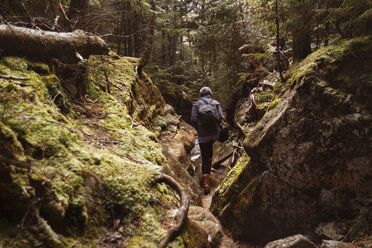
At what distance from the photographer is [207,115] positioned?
7121 mm

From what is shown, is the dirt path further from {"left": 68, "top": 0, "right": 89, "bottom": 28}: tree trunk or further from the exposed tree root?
{"left": 68, "top": 0, "right": 89, "bottom": 28}: tree trunk

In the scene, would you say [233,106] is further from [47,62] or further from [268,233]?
[47,62]

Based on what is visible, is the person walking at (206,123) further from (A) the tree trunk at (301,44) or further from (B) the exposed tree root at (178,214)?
(B) the exposed tree root at (178,214)

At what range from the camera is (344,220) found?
12.6ft

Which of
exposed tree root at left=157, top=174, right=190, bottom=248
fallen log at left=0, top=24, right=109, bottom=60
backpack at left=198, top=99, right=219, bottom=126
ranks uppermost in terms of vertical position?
fallen log at left=0, top=24, right=109, bottom=60

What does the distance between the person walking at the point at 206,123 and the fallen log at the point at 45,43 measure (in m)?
3.59

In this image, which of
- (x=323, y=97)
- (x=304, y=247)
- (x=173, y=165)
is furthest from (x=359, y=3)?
(x=173, y=165)

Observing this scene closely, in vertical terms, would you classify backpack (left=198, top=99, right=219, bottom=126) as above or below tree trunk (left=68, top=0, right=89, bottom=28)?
below

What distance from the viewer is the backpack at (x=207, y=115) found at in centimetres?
712

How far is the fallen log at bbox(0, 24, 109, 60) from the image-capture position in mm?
3435

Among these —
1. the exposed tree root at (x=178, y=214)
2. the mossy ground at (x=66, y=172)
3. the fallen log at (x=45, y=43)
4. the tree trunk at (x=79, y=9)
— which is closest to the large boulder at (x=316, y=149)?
the exposed tree root at (x=178, y=214)

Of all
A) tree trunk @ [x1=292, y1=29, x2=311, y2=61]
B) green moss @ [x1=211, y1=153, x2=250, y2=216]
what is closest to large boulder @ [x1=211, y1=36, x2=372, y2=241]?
green moss @ [x1=211, y1=153, x2=250, y2=216]

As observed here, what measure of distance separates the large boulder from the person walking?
2.46 metres

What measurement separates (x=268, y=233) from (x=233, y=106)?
36.2 ft
